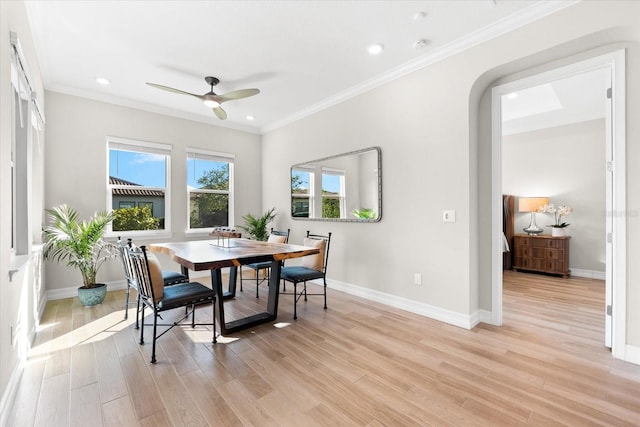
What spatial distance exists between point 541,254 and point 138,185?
6974 mm

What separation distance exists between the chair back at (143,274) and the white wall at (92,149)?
2272mm

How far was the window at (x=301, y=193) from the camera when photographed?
4.81m

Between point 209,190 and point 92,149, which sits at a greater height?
point 92,149

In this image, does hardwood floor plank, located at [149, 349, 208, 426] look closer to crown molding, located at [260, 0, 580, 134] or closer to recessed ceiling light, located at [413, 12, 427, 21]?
recessed ceiling light, located at [413, 12, 427, 21]

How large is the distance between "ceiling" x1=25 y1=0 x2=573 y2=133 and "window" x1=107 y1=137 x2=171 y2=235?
0.82 m

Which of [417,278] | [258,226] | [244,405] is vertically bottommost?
[244,405]

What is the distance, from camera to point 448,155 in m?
3.04

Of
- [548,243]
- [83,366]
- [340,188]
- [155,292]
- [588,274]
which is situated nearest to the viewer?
[83,366]

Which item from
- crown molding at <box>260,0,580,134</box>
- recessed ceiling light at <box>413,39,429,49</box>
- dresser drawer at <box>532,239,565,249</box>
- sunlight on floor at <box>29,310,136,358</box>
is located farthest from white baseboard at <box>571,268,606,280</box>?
sunlight on floor at <box>29,310,136,358</box>

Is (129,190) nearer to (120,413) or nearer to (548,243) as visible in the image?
(120,413)

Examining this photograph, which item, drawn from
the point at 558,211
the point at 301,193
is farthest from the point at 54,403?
→ the point at 558,211

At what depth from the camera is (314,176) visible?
469 cm

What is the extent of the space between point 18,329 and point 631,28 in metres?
5.01

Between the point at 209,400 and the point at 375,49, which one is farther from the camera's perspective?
the point at 375,49
